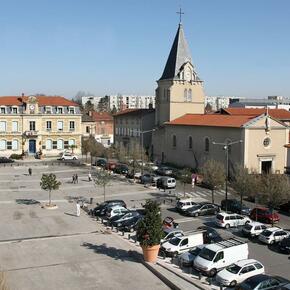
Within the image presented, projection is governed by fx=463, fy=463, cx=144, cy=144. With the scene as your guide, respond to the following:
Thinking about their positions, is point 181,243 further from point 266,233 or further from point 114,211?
point 114,211

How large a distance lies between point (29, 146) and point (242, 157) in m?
35.0

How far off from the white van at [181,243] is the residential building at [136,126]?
41.3 m

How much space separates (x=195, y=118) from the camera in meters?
62.1

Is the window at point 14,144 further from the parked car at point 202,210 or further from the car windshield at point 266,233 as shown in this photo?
the car windshield at point 266,233

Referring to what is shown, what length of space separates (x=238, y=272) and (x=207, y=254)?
2146 millimetres

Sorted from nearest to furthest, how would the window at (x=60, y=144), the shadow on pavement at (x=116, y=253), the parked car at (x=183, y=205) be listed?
the shadow on pavement at (x=116, y=253) < the parked car at (x=183, y=205) < the window at (x=60, y=144)

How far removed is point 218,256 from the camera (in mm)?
22578

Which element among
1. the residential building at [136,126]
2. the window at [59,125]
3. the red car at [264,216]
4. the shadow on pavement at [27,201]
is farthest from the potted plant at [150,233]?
the window at [59,125]

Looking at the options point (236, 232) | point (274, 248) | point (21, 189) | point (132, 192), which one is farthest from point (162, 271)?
point (21, 189)

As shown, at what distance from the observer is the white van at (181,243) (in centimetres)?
2501

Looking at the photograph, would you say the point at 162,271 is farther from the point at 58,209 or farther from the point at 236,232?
the point at 58,209

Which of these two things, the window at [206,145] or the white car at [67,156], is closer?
the window at [206,145]

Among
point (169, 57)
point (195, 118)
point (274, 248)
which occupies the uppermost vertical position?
point (169, 57)

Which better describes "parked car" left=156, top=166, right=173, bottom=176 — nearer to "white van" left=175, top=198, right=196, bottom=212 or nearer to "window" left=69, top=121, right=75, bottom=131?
"white van" left=175, top=198, right=196, bottom=212
